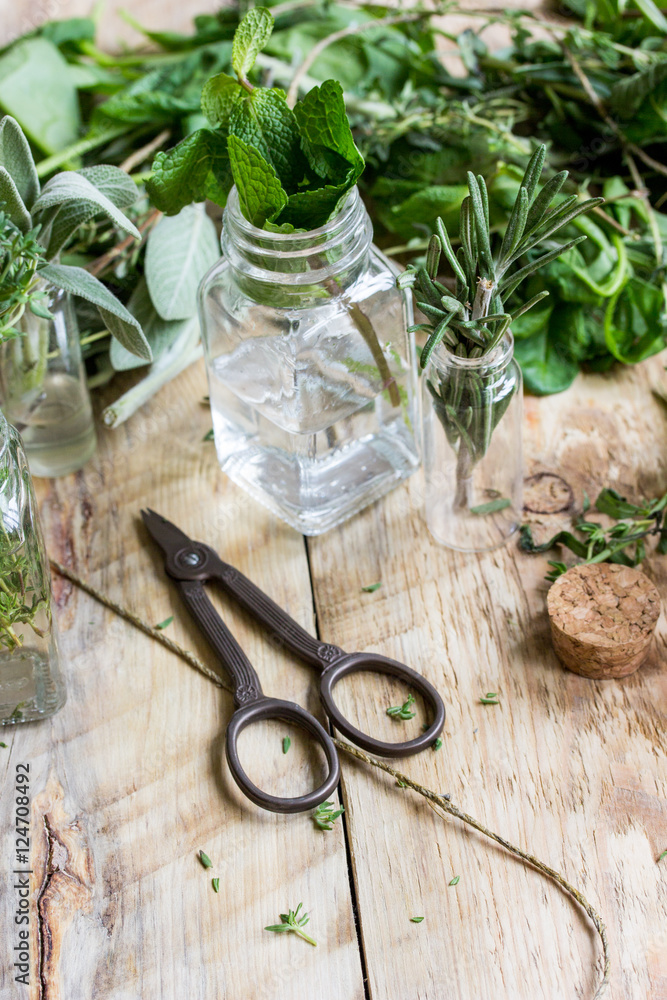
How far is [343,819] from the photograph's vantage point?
769mm

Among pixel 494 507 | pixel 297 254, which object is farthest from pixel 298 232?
pixel 494 507

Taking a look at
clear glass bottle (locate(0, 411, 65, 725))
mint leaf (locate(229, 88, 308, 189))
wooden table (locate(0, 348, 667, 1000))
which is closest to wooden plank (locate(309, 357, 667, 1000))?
wooden table (locate(0, 348, 667, 1000))

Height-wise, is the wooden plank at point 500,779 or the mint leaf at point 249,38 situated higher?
the mint leaf at point 249,38

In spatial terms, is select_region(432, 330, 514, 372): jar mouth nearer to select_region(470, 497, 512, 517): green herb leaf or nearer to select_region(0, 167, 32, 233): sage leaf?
select_region(470, 497, 512, 517): green herb leaf

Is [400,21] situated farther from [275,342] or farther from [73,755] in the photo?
[73,755]

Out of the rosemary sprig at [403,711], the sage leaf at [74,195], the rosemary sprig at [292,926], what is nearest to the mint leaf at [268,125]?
the sage leaf at [74,195]

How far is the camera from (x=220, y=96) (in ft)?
2.55

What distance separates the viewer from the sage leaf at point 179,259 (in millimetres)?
997

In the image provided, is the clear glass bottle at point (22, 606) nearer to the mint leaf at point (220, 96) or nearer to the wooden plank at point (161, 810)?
the wooden plank at point (161, 810)

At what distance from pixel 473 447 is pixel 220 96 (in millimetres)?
363

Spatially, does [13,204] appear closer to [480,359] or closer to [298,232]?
[298,232]

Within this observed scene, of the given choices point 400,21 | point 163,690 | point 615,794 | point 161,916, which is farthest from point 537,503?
point 400,21

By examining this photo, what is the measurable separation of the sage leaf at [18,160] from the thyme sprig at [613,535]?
0.54 m

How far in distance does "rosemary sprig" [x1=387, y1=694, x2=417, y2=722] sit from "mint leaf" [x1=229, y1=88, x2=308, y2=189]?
0.46 metres
